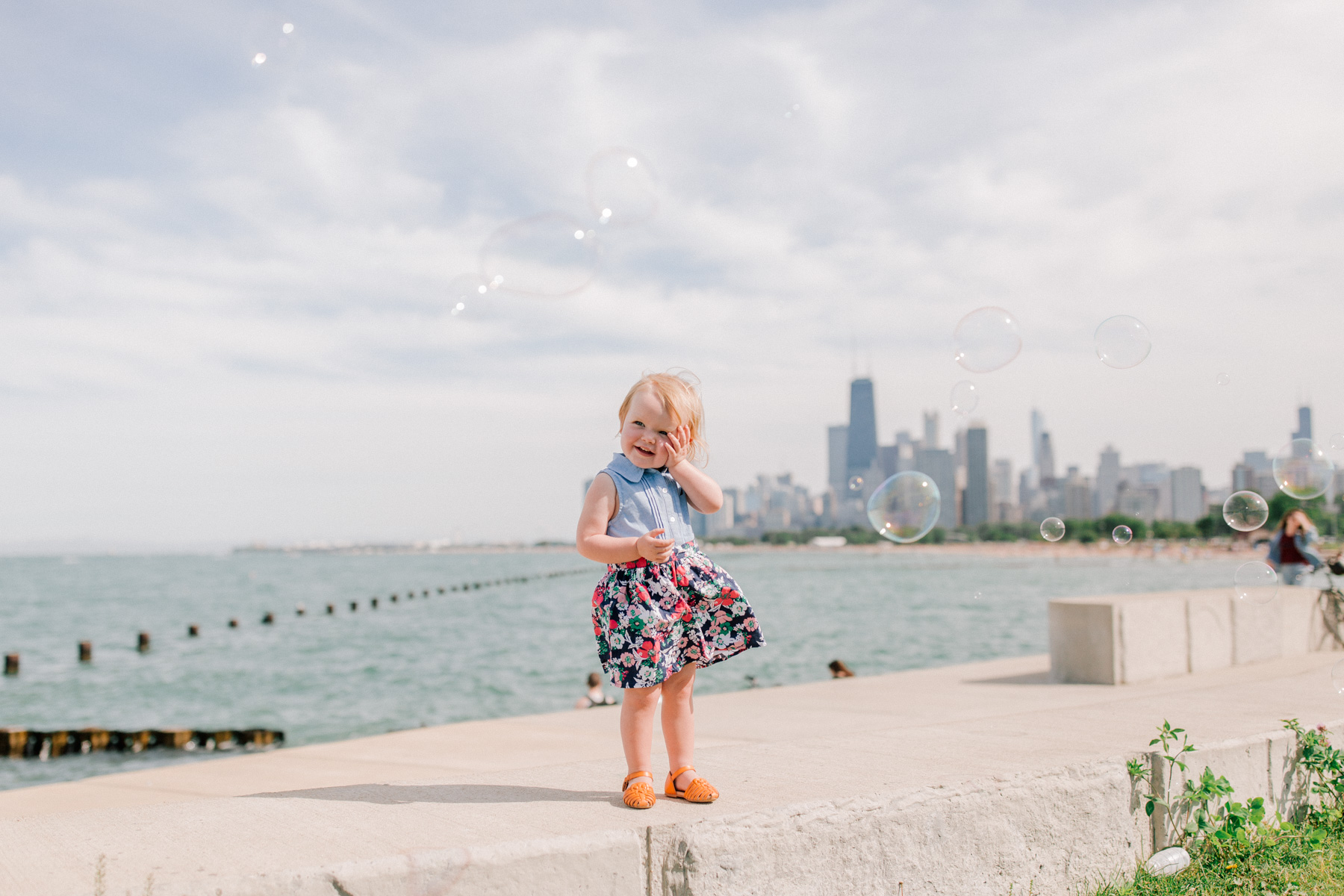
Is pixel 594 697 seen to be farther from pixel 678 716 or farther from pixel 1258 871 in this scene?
pixel 1258 871

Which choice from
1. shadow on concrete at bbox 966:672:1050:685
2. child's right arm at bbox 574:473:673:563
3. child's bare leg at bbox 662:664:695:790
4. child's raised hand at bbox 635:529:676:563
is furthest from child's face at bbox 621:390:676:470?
shadow on concrete at bbox 966:672:1050:685

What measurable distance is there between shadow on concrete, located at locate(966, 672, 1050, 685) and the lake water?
32.6 ft

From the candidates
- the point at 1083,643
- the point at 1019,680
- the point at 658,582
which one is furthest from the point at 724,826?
the point at 1019,680

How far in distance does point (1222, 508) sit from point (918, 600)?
151 feet

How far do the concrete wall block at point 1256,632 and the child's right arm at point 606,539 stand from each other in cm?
817

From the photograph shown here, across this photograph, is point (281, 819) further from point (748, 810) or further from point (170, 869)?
point (748, 810)

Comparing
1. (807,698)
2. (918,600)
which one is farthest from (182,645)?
(807,698)

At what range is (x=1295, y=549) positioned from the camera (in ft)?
39.5

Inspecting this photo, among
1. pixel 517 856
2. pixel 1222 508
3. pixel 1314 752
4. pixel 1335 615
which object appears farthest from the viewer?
pixel 1335 615

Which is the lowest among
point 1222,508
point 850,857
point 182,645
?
point 182,645

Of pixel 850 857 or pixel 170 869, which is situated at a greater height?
pixel 170 869

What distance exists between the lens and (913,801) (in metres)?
3.58

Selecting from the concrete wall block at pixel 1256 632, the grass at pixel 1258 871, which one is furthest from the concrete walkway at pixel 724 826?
the concrete wall block at pixel 1256 632

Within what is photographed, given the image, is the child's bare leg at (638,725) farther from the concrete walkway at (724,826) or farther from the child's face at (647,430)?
the child's face at (647,430)
